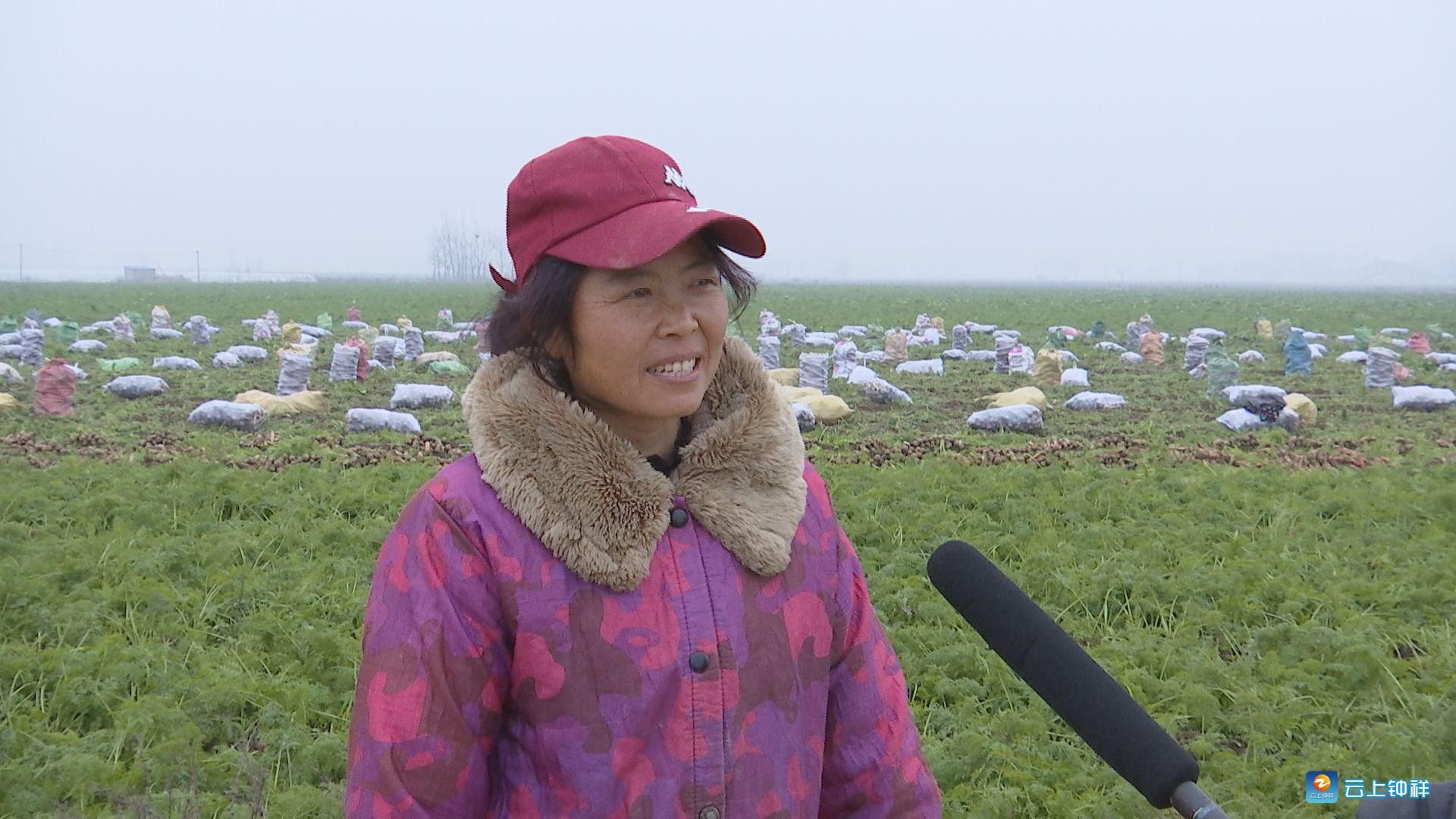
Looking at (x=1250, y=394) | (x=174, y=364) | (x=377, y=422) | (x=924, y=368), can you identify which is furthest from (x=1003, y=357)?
(x=174, y=364)

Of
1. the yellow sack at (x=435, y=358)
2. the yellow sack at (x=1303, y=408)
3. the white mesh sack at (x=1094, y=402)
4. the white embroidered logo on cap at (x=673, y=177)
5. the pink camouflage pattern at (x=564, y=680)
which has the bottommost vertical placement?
the yellow sack at (x=435, y=358)

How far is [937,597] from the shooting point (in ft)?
18.0

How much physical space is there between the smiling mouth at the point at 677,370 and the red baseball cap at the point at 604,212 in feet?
0.52

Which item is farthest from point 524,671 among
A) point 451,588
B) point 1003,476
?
point 1003,476

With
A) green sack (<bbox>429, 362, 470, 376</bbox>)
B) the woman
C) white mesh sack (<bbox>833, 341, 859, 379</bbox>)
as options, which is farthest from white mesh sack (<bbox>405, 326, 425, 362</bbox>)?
the woman

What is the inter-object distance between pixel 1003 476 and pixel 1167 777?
7.25 meters

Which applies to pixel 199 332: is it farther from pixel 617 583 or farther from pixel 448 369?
pixel 617 583

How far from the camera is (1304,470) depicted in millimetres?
8500

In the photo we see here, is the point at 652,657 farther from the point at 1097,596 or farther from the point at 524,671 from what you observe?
the point at 1097,596

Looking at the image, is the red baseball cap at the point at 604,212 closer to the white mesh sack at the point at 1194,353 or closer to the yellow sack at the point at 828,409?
the yellow sack at the point at 828,409

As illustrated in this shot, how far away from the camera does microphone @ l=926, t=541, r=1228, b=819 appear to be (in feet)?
3.30

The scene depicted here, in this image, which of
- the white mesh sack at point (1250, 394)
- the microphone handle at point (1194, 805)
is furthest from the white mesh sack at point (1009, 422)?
the microphone handle at point (1194, 805)

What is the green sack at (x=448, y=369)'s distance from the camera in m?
15.0

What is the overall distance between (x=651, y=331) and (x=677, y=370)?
0.24 ft
